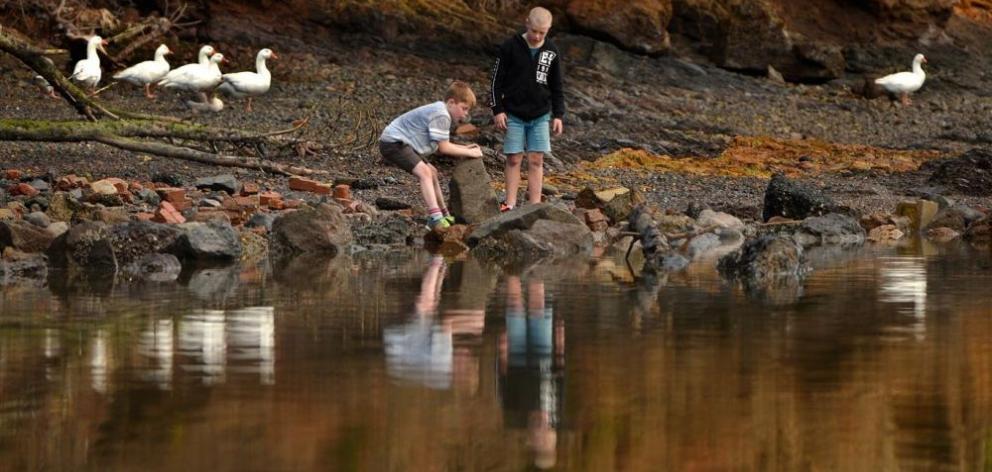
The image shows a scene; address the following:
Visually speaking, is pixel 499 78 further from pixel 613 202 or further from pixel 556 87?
pixel 613 202

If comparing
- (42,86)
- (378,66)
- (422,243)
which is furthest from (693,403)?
(378,66)

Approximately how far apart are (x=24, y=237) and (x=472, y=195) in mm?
4247

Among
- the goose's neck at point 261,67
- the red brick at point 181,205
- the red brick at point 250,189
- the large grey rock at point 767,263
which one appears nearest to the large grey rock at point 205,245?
the red brick at point 181,205

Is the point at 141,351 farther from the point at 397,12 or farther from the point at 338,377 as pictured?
the point at 397,12

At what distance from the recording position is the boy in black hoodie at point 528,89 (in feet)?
50.2

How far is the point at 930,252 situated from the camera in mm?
14758

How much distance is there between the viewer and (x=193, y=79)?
26453 mm

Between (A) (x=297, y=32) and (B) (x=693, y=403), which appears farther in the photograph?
(A) (x=297, y=32)

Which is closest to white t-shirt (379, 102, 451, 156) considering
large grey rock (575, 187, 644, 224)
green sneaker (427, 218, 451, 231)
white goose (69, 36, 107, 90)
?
green sneaker (427, 218, 451, 231)

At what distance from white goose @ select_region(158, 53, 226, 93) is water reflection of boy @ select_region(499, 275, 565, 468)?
17.3m

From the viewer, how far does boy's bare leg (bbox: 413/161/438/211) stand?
14961 millimetres

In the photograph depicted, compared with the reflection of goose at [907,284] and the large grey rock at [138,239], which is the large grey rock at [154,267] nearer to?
the large grey rock at [138,239]

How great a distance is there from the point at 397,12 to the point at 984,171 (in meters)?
13.6

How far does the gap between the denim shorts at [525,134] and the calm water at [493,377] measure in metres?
4.81
